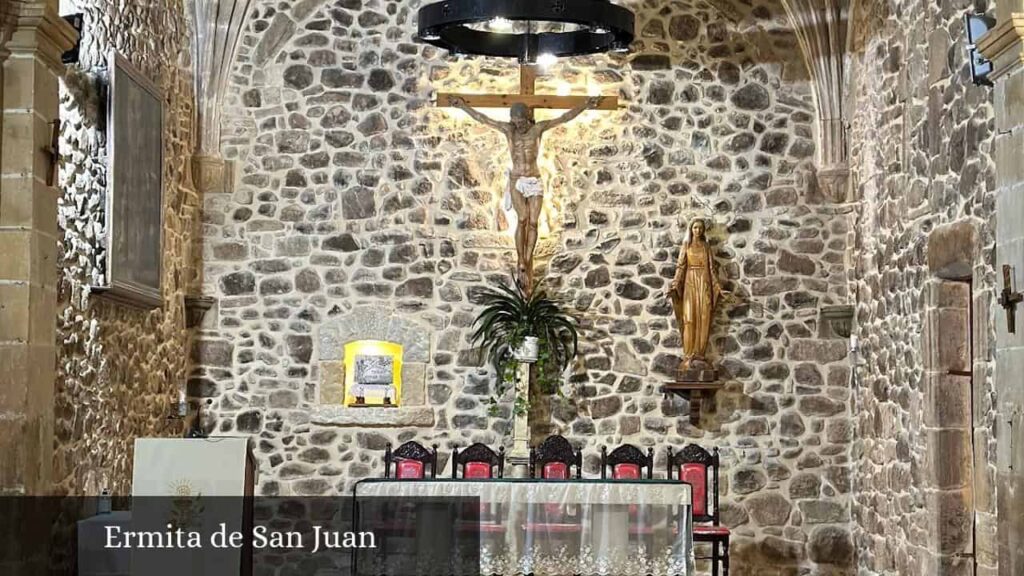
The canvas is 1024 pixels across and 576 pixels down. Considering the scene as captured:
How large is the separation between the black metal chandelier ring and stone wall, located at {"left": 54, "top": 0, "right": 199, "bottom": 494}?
1.84 m

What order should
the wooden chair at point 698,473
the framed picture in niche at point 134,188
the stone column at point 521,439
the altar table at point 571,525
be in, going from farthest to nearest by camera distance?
the stone column at point 521,439 → the wooden chair at point 698,473 → the framed picture in niche at point 134,188 → the altar table at point 571,525

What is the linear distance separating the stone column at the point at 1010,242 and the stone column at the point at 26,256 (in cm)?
422

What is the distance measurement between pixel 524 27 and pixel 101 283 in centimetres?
372

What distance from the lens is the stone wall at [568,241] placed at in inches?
375

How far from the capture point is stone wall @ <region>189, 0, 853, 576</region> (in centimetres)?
952

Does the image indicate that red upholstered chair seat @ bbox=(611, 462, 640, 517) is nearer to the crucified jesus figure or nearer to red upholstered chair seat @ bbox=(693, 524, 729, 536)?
red upholstered chair seat @ bbox=(693, 524, 729, 536)

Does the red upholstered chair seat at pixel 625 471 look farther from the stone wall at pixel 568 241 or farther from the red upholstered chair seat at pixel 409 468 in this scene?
the red upholstered chair seat at pixel 409 468

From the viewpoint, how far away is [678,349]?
31.4 feet

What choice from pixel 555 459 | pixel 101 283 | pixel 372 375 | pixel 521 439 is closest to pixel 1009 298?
pixel 555 459

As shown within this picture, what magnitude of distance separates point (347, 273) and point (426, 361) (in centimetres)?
84

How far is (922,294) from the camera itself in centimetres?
771

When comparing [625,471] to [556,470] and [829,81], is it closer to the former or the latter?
[556,470]

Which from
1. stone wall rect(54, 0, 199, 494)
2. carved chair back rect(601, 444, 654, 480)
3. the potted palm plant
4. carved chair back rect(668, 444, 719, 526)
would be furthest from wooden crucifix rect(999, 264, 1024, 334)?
stone wall rect(54, 0, 199, 494)

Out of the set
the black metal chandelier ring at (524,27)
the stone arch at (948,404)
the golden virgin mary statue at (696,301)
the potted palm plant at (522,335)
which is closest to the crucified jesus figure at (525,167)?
the potted palm plant at (522,335)
